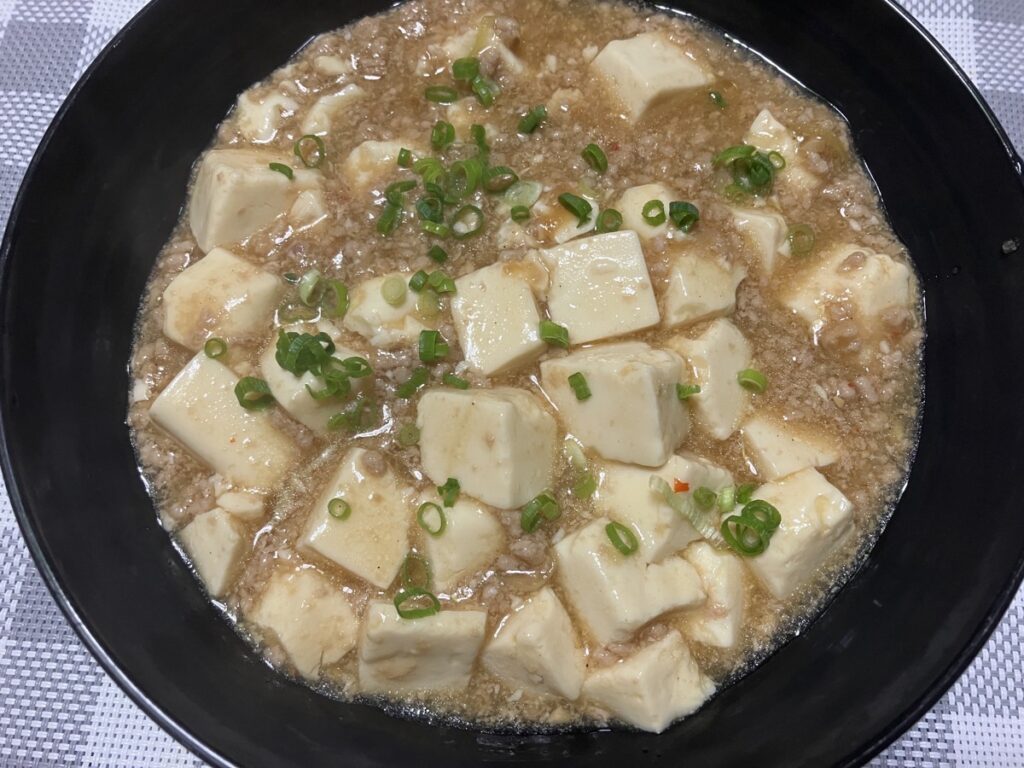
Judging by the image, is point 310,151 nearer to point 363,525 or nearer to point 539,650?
point 363,525

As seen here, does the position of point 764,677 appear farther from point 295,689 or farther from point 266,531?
point 266,531

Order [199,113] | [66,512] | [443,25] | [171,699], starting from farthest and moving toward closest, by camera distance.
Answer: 1. [443,25]
2. [199,113]
3. [66,512]
4. [171,699]

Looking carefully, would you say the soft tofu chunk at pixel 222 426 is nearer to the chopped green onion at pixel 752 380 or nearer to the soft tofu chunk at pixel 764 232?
the chopped green onion at pixel 752 380

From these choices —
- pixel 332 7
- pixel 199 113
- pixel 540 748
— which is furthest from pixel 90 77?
pixel 540 748

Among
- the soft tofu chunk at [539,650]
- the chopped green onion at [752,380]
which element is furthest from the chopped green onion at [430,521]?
the chopped green onion at [752,380]

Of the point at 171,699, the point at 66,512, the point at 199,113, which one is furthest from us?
the point at 199,113

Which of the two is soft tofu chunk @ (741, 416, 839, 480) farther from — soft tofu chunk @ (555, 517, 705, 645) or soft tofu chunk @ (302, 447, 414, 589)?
soft tofu chunk @ (302, 447, 414, 589)

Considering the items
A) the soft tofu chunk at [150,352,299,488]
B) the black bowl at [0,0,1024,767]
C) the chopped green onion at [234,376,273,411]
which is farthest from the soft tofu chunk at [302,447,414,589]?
the black bowl at [0,0,1024,767]
